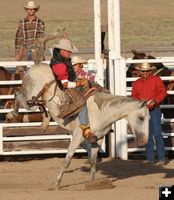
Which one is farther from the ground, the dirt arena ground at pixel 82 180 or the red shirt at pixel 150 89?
the red shirt at pixel 150 89

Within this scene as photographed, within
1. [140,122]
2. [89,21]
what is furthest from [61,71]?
[89,21]

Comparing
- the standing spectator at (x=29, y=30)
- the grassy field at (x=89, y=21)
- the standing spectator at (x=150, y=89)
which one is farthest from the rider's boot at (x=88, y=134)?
the grassy field at (x=89, y=21)

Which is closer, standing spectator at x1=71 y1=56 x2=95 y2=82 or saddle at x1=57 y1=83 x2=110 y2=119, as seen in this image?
saddle at x1=57 y1=83 x2=110 y2=119

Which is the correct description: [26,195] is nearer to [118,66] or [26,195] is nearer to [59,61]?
[59,61]

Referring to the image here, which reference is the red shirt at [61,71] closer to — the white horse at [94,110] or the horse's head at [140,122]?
the white horse at [94,110]

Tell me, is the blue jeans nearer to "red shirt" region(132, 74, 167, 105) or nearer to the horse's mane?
"red shirt" region(132, 74, 167, 105)

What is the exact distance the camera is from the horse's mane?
11.3 m

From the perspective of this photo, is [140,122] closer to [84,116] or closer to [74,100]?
[84,116]

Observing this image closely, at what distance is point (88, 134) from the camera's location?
11375 mm

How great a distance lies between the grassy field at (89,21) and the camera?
48.4m

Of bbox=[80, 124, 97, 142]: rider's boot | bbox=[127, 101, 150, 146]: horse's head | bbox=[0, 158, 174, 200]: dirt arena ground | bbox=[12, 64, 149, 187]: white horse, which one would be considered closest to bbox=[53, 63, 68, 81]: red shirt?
bbox=[12, 64, 149, 187]: white horse

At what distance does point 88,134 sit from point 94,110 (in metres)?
0.36

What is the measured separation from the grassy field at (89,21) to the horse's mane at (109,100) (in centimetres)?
2403

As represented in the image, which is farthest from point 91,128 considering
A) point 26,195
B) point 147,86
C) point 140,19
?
point 140,19
